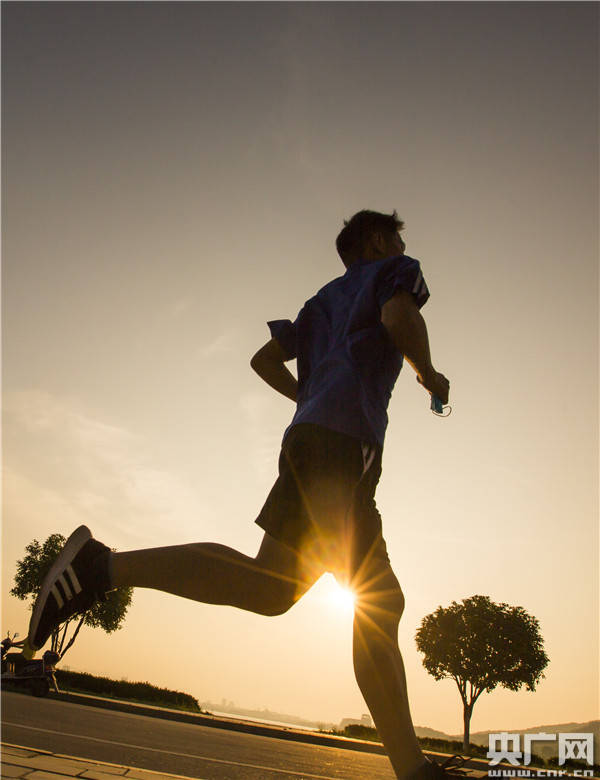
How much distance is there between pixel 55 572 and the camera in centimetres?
195

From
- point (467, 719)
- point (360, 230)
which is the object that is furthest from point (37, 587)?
point (360, 230)

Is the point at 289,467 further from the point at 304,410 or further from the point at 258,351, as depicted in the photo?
the point at 258,351

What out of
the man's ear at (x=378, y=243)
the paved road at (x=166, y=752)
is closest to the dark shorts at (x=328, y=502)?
the man's ear at (x=378, y=243)

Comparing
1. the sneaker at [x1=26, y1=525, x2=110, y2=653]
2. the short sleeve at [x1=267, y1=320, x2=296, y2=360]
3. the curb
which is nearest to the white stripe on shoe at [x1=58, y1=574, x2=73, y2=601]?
the sneaker at [x1=26, y1=525, x2=110, y2=653]

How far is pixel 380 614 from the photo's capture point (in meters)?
1.97

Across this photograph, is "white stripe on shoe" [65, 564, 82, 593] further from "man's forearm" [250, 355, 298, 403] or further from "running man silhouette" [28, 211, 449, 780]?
"man's forearm" [250, 355, 298, 403]

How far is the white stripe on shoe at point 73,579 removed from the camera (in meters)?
1.88

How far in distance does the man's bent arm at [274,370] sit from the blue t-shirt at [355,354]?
9.7 inches

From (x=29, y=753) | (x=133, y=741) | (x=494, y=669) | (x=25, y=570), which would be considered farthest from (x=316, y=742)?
(x=25, y=570)

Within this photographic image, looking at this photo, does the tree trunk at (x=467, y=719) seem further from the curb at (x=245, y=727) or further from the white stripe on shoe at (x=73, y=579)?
A: the white stripe on shoe at (x=73, y=579)

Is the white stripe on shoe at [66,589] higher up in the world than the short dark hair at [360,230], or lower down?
lower down

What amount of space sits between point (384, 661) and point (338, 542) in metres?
0.43

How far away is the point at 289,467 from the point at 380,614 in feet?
1.95

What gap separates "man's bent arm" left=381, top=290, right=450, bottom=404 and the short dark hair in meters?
0.68
